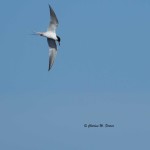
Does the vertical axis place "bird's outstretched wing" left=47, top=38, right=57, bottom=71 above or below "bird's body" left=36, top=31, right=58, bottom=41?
below

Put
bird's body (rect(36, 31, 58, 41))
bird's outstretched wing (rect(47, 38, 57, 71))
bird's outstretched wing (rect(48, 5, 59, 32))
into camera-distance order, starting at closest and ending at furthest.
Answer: bird's outstretched wing (rect(48, 5, 59, 32)), bird's body (rect(36, 31, 58, 41)), bird's outstretched wing (rect(47, 38, 57, 71))

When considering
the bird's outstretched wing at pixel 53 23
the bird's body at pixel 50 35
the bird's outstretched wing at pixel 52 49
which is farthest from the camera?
the bird's outstretched wing at pixel 52 49

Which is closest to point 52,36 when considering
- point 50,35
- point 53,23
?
point 50,35

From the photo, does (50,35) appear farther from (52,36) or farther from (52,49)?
(52,49)

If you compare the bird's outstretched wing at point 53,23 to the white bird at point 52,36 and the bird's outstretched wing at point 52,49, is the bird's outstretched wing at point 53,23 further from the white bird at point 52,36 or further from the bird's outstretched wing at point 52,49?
the bird's outstretched wing at point 52,49

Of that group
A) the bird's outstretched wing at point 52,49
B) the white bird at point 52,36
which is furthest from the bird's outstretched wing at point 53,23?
the bird's outstretched wing at point 52,49

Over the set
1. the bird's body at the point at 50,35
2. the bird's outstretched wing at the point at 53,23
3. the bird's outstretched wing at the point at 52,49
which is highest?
the bird's outstretched wing at the point at 53,23

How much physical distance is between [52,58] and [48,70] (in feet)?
6.96

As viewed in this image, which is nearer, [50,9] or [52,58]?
[50,9]

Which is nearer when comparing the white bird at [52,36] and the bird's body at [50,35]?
the white bird at [52,36]

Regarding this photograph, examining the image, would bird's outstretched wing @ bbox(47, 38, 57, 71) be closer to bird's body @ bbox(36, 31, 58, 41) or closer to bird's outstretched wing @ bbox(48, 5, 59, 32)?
bird's body @ bbox(36, 31, 58, 41)

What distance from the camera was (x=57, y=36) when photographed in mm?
58344

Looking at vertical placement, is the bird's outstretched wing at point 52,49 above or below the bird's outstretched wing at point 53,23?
below

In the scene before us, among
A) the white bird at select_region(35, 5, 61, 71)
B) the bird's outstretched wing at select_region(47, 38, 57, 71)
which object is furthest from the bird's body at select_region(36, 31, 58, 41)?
the bird's outstretched wing at select_region(47, 38, 57, 71)
